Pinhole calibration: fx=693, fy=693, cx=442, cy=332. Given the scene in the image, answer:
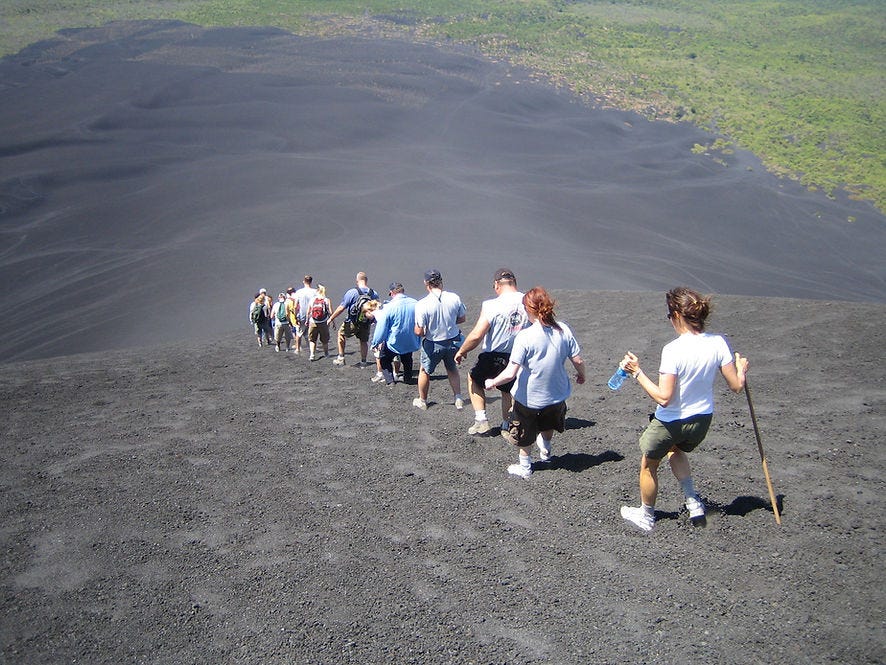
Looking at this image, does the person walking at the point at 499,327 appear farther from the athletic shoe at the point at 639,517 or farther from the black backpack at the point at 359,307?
the black backpack at the point at 359,307

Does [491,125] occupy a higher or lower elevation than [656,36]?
lower

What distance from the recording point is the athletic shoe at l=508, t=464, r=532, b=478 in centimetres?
665

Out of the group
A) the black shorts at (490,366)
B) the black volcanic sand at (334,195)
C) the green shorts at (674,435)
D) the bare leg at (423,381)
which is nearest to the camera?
the green shorts at (674,435)

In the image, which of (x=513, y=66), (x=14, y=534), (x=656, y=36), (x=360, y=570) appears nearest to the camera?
(x=360, y=570)

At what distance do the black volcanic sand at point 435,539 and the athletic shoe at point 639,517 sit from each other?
8 cm

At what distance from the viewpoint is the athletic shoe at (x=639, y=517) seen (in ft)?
18.4

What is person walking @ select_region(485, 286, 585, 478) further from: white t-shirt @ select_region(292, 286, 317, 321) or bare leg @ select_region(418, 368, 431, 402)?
white t-shirt @ select_region(292, 286, 317, 321)

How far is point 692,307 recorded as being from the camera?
16.1 feet

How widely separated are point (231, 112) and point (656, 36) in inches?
1396

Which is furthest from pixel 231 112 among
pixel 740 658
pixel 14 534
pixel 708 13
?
pixel 708 13

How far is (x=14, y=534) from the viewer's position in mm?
5855

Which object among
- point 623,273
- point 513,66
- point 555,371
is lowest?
point 623,273

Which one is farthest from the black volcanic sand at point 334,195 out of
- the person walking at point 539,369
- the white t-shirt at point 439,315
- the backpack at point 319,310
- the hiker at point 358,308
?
the person walking at point 539,369

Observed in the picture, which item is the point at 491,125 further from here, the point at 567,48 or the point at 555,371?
the point at 555,371
